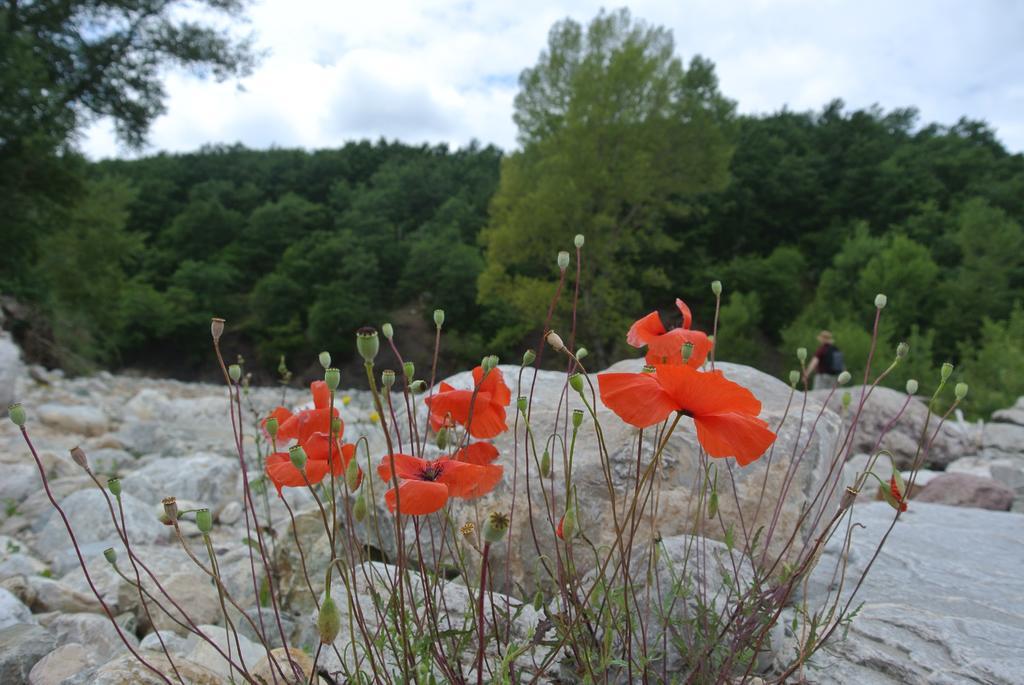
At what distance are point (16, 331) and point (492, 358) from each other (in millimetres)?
13219

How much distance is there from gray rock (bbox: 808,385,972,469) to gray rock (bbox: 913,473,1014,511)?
1.69 m

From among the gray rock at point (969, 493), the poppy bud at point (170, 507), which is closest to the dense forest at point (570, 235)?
the gray rock at point (969, 493)

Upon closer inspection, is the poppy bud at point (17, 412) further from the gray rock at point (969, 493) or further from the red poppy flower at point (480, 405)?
the gray rock at point (969, 493)

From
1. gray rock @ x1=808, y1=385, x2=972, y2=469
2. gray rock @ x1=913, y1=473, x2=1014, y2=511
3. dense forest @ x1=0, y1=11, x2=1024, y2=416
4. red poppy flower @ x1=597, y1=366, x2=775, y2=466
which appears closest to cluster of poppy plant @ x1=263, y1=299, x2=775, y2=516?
red poppy flower @ x1=597, y1=366, x2=775, y2=466

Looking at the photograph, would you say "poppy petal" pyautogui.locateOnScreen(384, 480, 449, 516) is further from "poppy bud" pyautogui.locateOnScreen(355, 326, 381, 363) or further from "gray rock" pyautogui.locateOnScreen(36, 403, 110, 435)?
"gray rock" pyautogui.locateOnScreen(36, 403, 110, 435)

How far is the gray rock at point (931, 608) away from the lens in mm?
1366

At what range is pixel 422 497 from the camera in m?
0.86

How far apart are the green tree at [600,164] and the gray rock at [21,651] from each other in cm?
1647

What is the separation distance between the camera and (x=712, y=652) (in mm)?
1267

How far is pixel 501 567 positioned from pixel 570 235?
663 inches

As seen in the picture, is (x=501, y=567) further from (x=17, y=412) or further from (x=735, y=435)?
(x=17, y=412)

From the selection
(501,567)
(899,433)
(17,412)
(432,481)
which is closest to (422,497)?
(432,481)

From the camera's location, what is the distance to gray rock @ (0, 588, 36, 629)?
5.94 feet

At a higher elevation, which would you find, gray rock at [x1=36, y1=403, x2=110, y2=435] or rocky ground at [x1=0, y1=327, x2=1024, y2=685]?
rocky ground at [x1=0, y1=327, x2=1024, y2=685]
